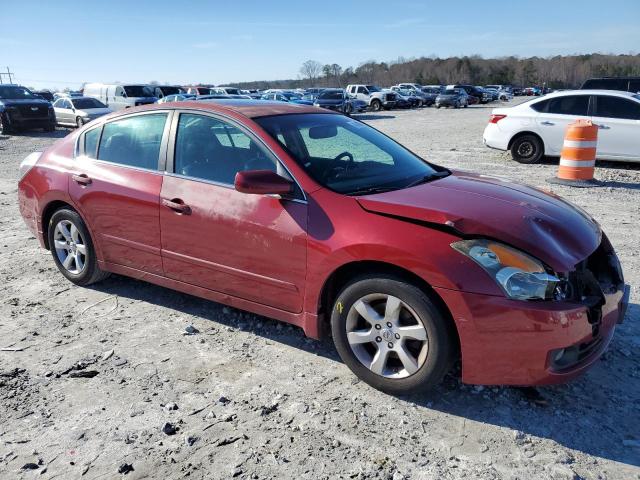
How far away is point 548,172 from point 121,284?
8.74 m

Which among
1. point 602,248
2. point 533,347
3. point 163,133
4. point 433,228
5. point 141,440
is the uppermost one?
point 163,133

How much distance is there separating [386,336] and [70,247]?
3.18 m

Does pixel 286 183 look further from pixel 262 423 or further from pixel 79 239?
pixel 79 239

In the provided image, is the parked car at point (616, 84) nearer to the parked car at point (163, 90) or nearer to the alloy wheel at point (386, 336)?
the alloy wheel at point (386, 336)

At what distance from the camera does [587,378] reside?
3.34m

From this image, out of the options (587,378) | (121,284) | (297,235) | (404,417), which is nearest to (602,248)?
(587,378)

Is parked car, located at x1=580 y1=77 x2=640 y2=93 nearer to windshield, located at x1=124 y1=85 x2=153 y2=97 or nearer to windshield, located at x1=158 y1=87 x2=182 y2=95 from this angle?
windshield, located at x1=124 y1=85 x2=153 y2=97

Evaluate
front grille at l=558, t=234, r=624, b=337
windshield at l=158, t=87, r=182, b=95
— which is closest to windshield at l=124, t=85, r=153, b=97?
windshield at l=158, t=87, r=182, b=95

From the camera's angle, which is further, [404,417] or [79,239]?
[79,239]

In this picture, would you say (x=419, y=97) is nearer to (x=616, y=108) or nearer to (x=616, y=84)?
(x=616, y=84)

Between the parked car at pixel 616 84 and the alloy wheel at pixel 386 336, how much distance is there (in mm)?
16791

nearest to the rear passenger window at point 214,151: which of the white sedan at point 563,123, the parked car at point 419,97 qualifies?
the white sedan at point 563,123

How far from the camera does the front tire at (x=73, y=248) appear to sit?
464cm

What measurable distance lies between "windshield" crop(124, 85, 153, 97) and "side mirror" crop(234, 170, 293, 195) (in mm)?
28026
